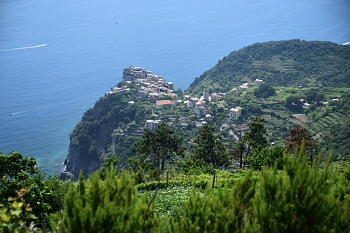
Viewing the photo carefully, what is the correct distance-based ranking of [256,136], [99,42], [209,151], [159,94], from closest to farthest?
1. [209,151]
2. [256,136]
3. [159,94]
4. [99,42]

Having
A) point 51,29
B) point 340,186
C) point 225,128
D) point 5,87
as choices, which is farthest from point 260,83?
point 51,29

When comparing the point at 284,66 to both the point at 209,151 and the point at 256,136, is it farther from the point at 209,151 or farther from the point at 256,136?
the point at 209,151

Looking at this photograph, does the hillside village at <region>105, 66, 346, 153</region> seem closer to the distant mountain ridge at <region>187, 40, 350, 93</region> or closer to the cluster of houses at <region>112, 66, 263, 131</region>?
the cluster of houses at <region>112, 66, 263, 131</region>

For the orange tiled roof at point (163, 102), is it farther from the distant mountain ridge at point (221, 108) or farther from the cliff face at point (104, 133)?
the cliff face at point (104, 133)

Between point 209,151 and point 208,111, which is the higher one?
point 208,111

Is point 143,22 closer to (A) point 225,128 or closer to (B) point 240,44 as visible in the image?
(B) point 240,44

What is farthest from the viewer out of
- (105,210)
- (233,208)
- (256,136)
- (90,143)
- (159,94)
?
(159,94)

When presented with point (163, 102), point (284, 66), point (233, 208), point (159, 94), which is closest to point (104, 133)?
point (163, 102)
